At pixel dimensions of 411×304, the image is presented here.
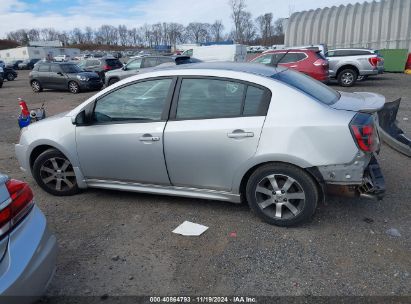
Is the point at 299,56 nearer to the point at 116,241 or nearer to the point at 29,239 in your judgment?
the point at 116,241

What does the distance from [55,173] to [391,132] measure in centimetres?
561

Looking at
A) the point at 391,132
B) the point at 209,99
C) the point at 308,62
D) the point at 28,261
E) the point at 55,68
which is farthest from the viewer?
the point at 55,68

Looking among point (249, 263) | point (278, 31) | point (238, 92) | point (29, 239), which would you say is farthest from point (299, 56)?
point (278, 31)

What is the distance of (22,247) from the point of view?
194 centimetres

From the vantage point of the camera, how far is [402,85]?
15.0 m

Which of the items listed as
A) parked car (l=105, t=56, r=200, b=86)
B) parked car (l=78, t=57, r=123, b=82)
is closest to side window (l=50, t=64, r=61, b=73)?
parked car (l=78, t=57, r=123, b=82)

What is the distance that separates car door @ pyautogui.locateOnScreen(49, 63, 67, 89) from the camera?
54.9 feet

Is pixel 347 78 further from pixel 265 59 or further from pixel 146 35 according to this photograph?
pixel 146 35

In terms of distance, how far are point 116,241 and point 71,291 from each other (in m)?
0.71

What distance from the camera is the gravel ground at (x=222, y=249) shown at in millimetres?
2572

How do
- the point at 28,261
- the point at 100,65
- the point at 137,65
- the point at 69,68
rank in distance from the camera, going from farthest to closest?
the point at 100,65
the point at 69,68
the point at 137,65
the point at 28,261

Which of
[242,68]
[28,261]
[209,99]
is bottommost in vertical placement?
[28,261]

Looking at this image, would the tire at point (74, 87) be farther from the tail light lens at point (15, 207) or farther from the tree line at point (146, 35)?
the tree line at point (146, 35)

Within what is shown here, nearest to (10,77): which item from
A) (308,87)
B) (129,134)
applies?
(129,134)
